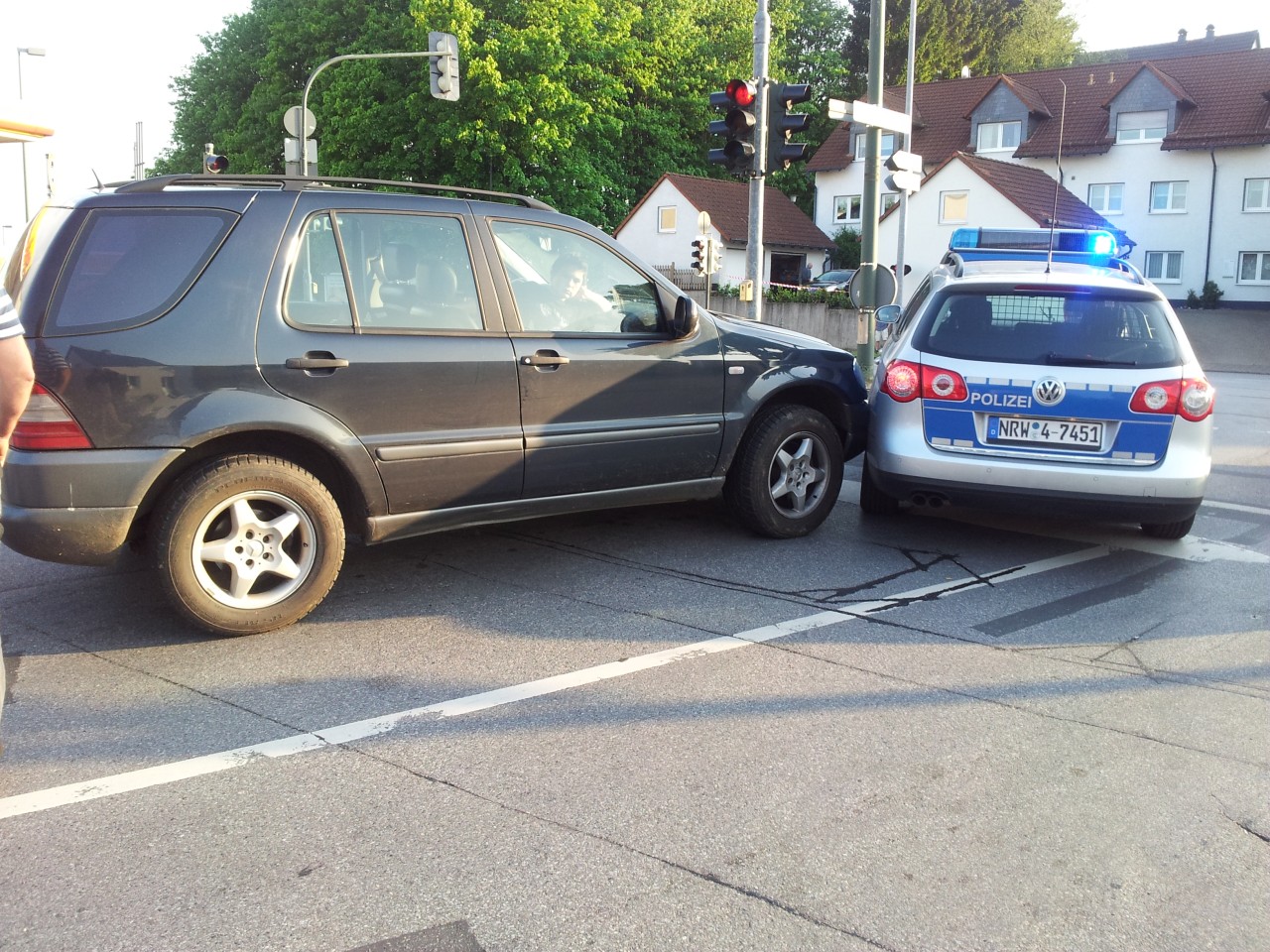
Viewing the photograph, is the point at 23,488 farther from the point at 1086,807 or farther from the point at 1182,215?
the point at 1182,215

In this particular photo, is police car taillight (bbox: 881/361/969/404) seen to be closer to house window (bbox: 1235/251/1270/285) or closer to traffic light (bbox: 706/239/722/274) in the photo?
traffic light (bbox: 706/239/722/274)

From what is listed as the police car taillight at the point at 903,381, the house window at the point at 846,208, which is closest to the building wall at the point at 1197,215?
the house window at the point at 846,208

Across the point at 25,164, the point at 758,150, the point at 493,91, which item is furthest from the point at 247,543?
the point at 25,164

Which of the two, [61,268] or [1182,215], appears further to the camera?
[1182,215]

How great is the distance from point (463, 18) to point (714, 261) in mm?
22752

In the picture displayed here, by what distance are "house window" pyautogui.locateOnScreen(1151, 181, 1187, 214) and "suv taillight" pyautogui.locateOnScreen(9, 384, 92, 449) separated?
167ft

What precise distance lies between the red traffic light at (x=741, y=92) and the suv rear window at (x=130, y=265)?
27.1ft

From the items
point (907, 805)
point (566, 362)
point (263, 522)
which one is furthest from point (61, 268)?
point (907, 805)

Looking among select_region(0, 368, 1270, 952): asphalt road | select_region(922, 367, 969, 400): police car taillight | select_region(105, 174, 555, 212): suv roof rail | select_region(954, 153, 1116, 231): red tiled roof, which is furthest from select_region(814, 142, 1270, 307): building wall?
select_region(105, 174, 555, 212): suv roof rail

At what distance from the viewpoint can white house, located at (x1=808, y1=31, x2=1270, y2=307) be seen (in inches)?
1827

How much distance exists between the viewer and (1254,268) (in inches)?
1838

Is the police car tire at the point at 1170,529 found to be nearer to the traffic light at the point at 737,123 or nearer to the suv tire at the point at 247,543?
the suv tire at the point at 247,543

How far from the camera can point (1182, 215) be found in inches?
1893

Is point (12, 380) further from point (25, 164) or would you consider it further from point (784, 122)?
point (25, 164)
